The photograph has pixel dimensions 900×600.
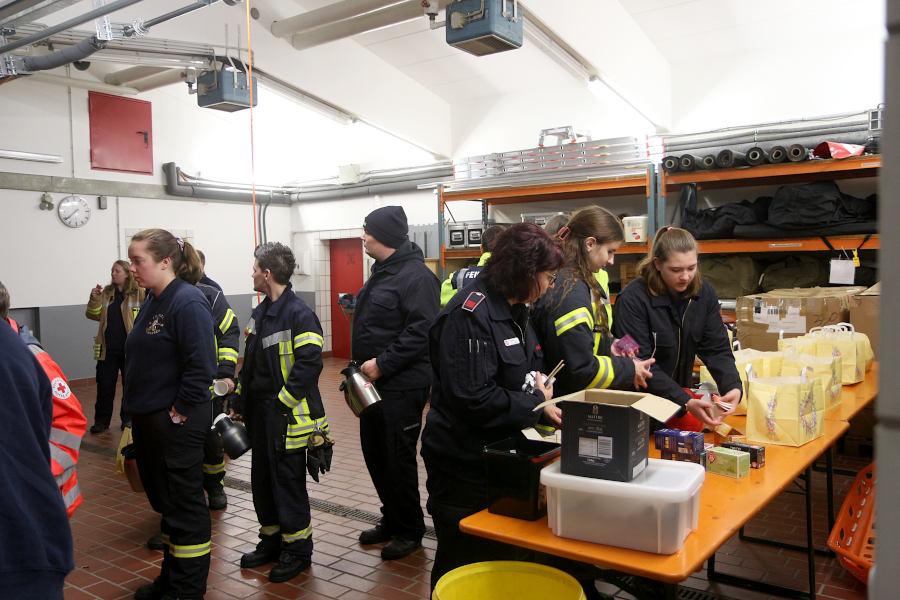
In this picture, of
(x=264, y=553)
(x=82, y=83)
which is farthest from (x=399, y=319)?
(x=82, y=83)

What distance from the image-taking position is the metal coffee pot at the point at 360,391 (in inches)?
143

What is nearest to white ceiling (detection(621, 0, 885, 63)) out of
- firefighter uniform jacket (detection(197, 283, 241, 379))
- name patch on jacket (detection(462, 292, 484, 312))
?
firefighter uniform jacket (detection(197, 283, 241, 379))

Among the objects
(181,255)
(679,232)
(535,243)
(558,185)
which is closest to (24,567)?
(535,243)

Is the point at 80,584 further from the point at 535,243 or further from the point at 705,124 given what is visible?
the point at 705,124

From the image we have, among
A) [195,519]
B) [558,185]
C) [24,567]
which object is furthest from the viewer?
[558,185]

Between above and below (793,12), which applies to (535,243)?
below

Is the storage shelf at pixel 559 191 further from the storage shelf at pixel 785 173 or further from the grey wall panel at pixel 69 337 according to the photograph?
Result: the grey wall panel at pixel 69 337

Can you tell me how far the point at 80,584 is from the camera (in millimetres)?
3676

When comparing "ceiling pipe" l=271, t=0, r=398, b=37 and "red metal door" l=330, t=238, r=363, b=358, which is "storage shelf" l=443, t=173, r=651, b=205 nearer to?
"ceiling pipe" l=271, t=0, r=398, b=37

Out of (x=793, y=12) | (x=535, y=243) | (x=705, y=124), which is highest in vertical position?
(x=793, y=12)

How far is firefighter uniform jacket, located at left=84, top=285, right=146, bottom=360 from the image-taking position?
6773 mm

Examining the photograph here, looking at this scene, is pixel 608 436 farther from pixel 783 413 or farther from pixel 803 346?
pixel 803 346

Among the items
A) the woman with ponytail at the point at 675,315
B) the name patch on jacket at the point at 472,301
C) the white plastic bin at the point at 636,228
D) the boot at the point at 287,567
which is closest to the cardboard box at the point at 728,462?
the woman with ponytail at the point at 675,315

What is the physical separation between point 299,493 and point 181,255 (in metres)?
1.34
